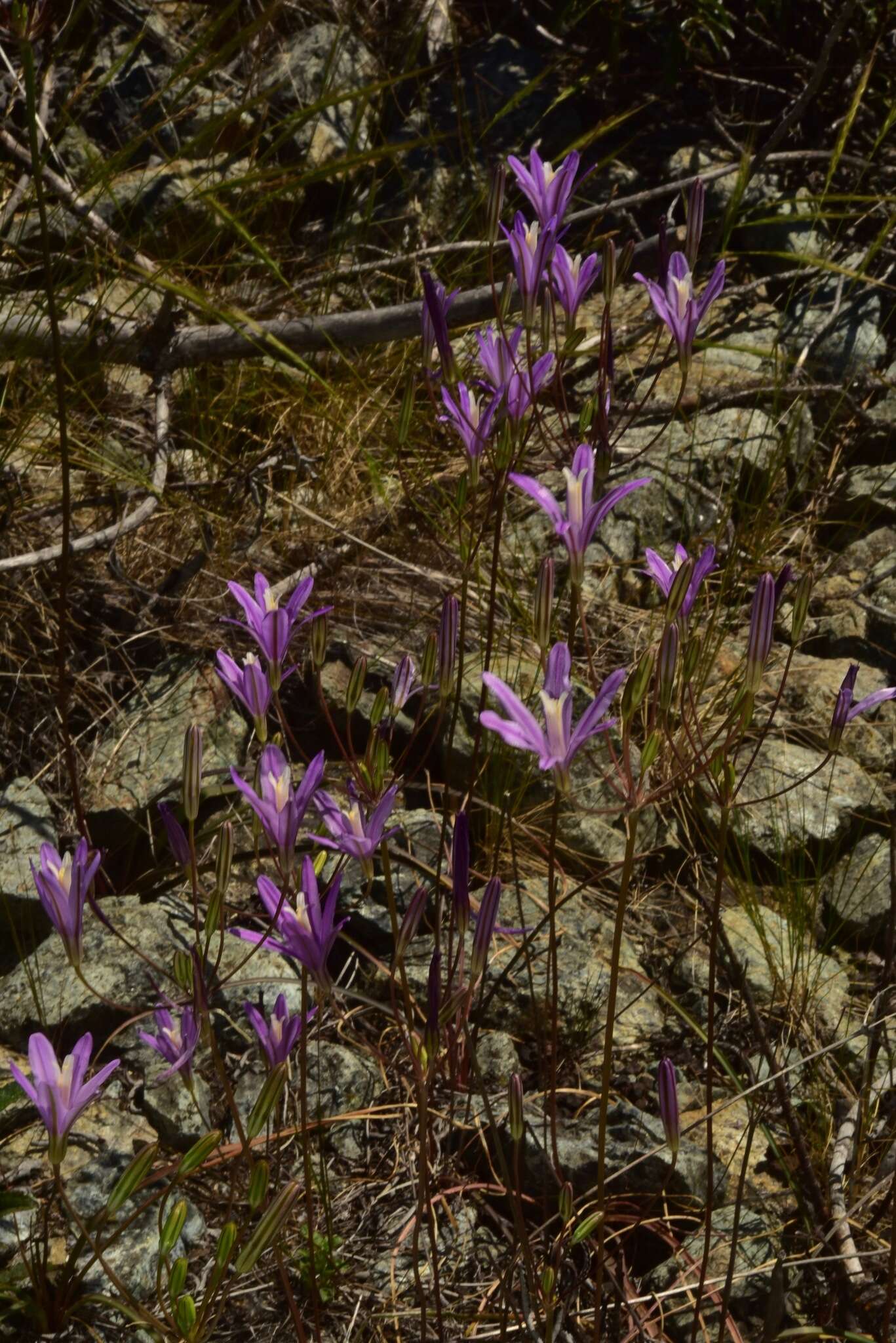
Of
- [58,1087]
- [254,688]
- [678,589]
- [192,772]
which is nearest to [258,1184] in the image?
[58,1087]

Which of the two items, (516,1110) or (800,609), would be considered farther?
(800,609)

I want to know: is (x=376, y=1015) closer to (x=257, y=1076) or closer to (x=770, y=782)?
(x=257, y=1076)

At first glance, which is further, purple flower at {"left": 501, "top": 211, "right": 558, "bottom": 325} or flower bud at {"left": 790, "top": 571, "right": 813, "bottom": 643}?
purple flower at {"left": 501, "top": 211, "right": 558, "bottom": 325}

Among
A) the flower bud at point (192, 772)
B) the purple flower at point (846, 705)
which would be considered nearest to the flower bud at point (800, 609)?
the purple flower at point (846, 705)

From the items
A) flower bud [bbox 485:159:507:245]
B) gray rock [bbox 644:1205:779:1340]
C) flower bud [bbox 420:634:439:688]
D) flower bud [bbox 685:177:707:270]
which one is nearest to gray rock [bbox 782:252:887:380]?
flower bud [bbox 685:177:707:270]

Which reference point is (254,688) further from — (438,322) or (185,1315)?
(185,1315)

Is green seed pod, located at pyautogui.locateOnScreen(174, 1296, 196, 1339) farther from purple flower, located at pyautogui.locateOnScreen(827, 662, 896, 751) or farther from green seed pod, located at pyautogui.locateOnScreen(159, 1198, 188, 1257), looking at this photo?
purple flower, located at pyautogui.locateOnScreen(827, 662, 896, 751)

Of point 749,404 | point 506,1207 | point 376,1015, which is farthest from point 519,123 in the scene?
point 506,1207
